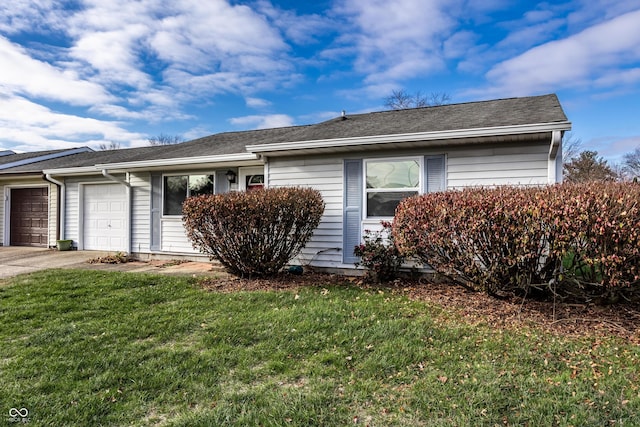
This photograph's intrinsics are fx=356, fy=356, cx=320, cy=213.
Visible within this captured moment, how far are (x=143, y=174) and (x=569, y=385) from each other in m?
9.95

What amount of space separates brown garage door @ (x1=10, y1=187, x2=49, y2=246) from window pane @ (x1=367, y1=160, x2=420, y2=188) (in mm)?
10794

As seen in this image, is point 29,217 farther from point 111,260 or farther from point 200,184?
point 200,184

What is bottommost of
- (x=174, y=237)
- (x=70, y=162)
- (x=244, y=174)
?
(x=174, y=237)

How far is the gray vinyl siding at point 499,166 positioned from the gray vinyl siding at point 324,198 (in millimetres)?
2157

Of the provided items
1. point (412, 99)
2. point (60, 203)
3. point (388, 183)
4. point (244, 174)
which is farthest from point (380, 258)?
point (412, 99)

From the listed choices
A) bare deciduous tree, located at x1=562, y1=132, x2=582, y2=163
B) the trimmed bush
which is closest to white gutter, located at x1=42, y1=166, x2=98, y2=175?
the trimmed bush

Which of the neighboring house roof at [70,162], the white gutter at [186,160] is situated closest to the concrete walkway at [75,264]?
the white gutter at [186,160]

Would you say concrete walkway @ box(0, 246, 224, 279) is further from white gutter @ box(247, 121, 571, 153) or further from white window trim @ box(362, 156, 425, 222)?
white window trim @ box(362, 156, 425, 222)

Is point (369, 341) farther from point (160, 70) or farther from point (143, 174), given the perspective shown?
point (160, 70)

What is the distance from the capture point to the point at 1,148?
18578 mm

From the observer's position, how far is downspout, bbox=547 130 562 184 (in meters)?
5.16

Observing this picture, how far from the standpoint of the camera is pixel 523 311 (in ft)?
14.6

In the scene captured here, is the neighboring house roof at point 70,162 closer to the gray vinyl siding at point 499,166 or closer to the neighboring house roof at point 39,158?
the neighboring house roof at point 39,158

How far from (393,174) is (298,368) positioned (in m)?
4.53
